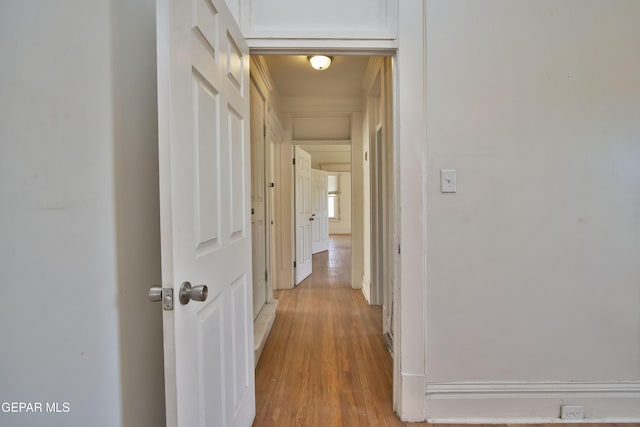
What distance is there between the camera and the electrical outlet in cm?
148

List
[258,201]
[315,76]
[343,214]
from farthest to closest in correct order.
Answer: [343,214], [315,76], [258,201]

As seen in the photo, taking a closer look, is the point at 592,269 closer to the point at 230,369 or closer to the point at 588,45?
the point at 588,45

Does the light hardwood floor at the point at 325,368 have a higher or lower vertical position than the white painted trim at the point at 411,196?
lower

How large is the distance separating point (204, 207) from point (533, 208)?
5.25 feet

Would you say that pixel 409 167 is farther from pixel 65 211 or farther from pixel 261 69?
pixel 261 69

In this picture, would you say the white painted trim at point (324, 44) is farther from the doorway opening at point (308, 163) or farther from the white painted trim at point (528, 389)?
the white painted trim at point (528, 389)

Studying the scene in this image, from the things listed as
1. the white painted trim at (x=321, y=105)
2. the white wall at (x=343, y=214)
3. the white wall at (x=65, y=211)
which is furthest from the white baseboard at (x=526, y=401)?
the white wall at (x=343, y=214)

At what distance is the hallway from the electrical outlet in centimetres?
87

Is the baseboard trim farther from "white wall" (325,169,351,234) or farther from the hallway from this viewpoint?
"white wall" (325,169,351,234)

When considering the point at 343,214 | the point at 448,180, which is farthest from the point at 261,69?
the point at 343,214

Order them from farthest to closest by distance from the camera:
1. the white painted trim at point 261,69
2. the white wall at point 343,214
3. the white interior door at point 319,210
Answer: the white wall at point 343,214
the white interior door at point 319,210
the white painted trim at point 261,69

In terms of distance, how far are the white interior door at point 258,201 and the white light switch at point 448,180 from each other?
1.60 metres

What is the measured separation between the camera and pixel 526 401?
1506 mm

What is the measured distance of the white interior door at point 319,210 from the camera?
6.35 meters
